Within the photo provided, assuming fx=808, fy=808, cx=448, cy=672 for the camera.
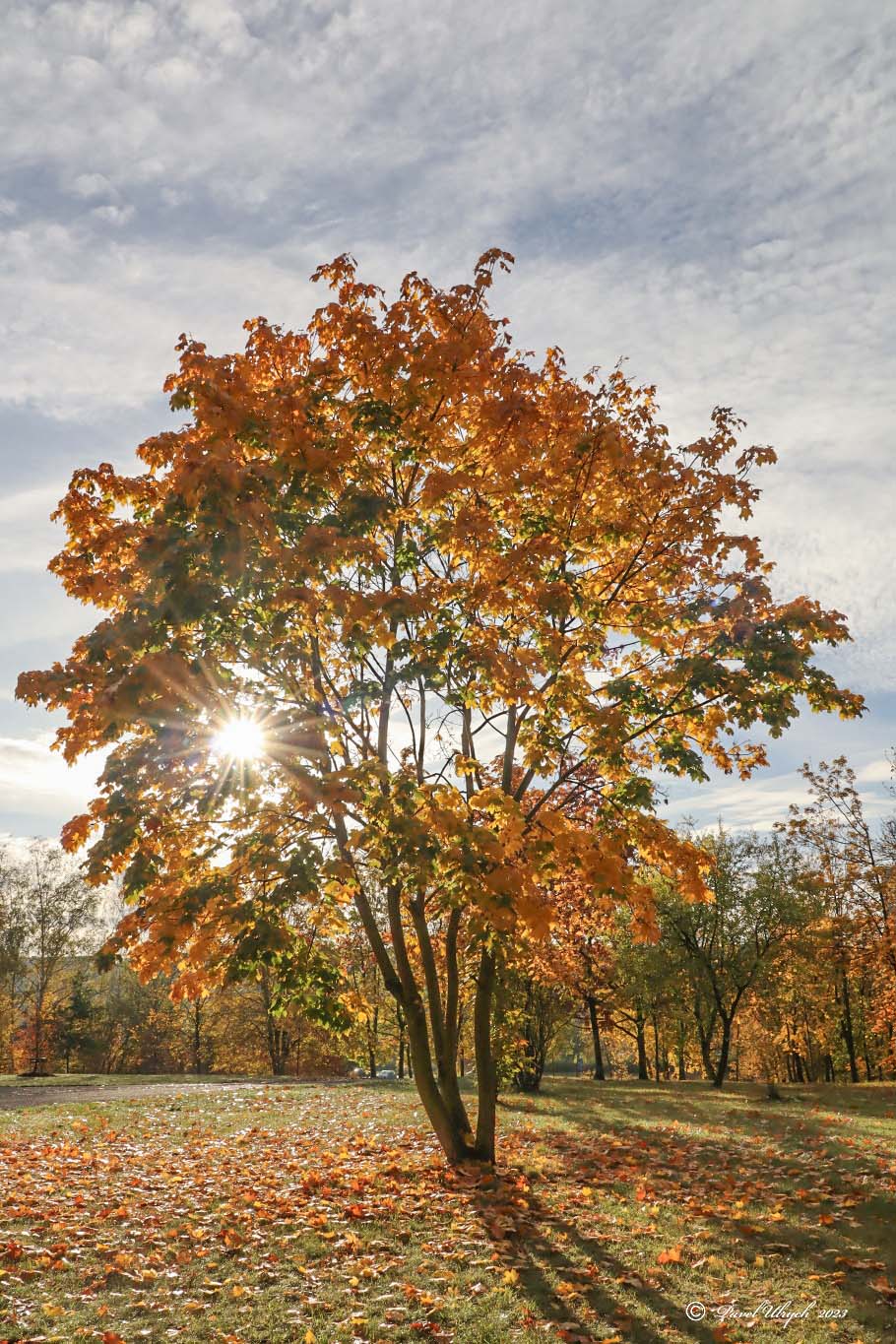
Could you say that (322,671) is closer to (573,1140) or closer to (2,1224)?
(2,1224)

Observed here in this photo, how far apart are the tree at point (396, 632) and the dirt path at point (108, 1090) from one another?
1733cm

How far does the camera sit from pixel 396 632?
874 cm

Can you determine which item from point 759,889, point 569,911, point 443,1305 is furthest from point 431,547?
point 759,889

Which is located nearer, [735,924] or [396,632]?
[396,632]

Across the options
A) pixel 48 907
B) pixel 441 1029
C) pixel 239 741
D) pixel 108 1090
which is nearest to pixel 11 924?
pixel 48 907

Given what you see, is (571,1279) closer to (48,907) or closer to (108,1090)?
(108,1090)

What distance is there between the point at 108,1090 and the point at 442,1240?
2406 centimetres

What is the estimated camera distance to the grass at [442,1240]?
6.28m

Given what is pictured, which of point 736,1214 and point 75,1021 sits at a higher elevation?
point 736,1214

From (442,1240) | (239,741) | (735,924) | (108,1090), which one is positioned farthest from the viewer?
(735,924)

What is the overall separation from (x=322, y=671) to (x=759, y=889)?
25.2 metres

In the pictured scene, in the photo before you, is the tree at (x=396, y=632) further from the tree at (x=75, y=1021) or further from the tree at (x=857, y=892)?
the tree at (x=75, y=1021)

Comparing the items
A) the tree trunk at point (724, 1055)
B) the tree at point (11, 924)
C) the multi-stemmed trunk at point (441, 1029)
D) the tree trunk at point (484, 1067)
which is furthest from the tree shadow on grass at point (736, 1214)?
the tree at point (11, 924)

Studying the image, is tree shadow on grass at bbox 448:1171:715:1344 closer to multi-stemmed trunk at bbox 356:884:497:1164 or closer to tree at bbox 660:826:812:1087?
multi-stemmed trunk at bbox 356:884:497:1164
